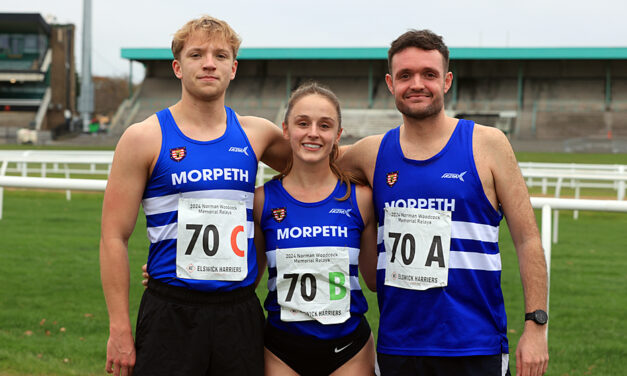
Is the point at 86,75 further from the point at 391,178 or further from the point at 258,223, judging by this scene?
the point at 391,178

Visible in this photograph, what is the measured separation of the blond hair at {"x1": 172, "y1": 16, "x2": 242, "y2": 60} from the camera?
2701 millimetres

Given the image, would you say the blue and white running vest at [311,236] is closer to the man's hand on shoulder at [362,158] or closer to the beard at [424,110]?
the man's hand on shoulder at [362,158]

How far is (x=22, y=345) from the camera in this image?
4809 mm

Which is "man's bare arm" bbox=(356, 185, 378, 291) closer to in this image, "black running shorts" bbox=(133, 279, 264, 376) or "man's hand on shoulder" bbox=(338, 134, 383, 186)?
"man's hand on shoulder" bbox=(338, 134, 383, 186)

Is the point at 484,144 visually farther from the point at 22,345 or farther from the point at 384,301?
the point at 22,345

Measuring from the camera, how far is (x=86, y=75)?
47.5 metres

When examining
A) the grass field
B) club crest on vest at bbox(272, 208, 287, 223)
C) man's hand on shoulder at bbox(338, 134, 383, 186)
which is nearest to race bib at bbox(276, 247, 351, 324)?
club crest on vest at bbox(272, 208, 287, 223)

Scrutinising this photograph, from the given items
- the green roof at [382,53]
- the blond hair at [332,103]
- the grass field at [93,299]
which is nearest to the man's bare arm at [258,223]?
the blond hair at [332,103]

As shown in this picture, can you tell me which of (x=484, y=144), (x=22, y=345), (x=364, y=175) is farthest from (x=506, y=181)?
(x=22, y=345)

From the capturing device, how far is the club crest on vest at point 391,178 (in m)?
2.74

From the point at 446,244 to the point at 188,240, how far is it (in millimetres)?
1022

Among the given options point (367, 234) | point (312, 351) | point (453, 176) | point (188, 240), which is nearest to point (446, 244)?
point (453, 176)

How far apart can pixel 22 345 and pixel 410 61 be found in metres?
3.67

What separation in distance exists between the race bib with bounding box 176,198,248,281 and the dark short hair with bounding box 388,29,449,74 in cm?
94
